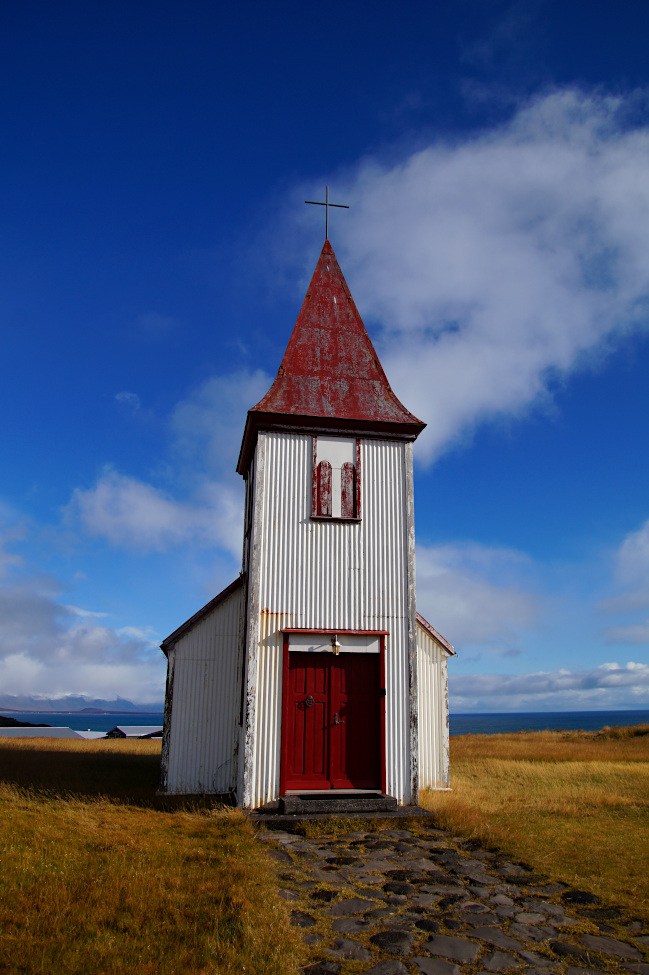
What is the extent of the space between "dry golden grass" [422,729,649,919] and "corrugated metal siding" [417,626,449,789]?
0.69 m

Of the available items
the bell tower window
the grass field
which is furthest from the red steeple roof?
the grass field

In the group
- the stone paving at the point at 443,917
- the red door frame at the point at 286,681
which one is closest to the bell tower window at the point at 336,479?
the red door frame at the point at 286,681

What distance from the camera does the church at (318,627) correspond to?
1246cm

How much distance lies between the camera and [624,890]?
299 inches

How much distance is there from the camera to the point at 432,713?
52.0 feet

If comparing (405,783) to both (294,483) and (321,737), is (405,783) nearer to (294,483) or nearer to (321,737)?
(321,737)

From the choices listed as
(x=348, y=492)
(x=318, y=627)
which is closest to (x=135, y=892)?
(x=318, y=627)

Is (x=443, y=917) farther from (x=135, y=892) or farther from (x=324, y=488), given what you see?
(x=324, y=488)

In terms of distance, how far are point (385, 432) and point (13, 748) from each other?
65.0ft

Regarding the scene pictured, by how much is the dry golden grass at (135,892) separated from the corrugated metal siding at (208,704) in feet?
6.82

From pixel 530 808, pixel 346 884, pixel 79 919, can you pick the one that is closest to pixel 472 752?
pixel 530 808

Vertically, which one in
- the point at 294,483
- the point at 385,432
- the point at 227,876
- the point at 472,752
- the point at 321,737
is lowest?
the point at 472,752

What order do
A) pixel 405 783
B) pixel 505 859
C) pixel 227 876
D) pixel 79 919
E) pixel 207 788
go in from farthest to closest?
pixel 207 788, pixel 405 783, pixel 505 859, pixel 227 876, pixel 79 919

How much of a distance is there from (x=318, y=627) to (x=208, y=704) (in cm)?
362
